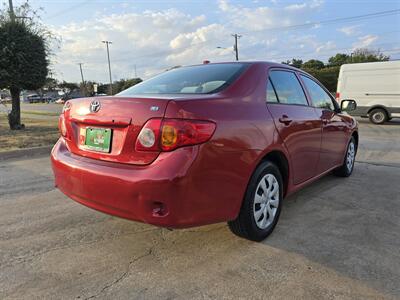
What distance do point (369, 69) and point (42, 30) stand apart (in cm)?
1239

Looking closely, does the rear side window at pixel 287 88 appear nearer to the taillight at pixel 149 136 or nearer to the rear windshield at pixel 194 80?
the rear windshield at pixel 194 80

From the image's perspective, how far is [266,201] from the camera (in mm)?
3217

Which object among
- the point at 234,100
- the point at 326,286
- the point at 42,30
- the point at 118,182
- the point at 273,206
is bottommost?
the point at 326,286

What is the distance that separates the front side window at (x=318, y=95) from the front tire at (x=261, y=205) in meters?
1.47

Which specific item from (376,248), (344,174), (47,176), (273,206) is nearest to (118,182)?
(273,206)

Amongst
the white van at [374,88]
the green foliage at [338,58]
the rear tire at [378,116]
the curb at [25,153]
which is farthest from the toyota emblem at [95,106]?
the green foliage at [338,58]

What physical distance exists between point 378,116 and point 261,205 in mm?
13412

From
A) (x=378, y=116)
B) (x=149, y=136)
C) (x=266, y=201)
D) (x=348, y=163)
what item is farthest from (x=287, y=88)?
(x=378, y=116)

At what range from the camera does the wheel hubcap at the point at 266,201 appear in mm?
3101

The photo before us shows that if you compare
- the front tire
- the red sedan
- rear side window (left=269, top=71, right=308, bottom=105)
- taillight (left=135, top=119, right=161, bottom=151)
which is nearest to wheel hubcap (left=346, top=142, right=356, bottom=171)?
rear side window (left=269, top=71, right=308, bottom=105)

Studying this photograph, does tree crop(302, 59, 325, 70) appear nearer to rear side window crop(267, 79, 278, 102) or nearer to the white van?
the white van

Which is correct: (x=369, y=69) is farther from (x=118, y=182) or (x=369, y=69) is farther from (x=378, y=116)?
(x=118, y=182)

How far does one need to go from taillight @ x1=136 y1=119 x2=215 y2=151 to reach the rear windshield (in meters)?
0.58

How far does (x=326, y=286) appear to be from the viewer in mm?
2506
